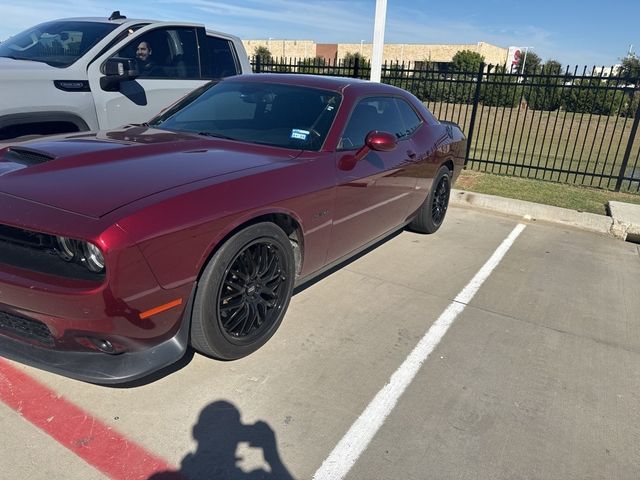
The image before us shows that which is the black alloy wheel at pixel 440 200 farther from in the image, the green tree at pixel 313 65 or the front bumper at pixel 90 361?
the green tree at pixel 313 65

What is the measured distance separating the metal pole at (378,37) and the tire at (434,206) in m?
3.64

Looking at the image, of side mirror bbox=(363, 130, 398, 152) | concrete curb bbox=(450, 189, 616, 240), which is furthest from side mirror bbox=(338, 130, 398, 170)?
concrete curb bbox=(450, 189, 616, 240)

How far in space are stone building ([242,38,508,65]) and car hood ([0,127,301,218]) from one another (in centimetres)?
5546

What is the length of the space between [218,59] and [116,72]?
1.84m

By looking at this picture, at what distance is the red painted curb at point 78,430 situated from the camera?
2.09m

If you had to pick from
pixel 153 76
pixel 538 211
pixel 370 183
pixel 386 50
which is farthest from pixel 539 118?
pixel 386 50

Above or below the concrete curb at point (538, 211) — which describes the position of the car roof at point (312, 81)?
above

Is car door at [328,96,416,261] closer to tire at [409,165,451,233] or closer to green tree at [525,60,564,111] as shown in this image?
tire at [409,165,451,233]

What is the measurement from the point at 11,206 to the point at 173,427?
127 centimetres

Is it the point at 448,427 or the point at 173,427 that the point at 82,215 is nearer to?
the point at 173,427

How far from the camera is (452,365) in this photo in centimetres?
301

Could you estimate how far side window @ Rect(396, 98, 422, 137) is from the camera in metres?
4.65

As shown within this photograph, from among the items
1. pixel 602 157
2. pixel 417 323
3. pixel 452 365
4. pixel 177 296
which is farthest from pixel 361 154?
pixel 602 157

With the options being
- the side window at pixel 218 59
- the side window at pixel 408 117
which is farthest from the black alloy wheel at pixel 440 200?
the side window at pixel 218 59
